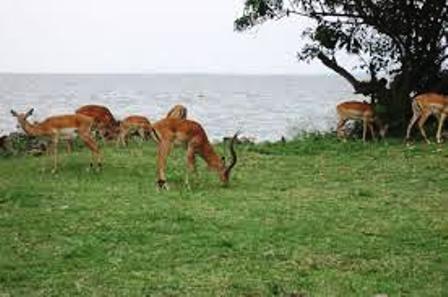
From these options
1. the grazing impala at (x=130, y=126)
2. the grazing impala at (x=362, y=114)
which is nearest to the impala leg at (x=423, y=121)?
the grazing impala at (x=362, y=114)

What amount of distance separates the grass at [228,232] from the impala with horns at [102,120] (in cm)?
333

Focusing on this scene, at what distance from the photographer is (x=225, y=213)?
40.6 feet

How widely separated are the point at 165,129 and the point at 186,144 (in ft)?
1.84

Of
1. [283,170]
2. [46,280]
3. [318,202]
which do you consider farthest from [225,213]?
[283,170]

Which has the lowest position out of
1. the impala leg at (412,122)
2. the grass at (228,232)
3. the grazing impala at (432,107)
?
the grass at (228,232)

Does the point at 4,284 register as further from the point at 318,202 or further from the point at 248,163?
the point at 248,163

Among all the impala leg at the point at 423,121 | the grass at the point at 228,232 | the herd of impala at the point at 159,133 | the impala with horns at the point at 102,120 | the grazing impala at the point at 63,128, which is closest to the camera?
the grass at the point at 228,232

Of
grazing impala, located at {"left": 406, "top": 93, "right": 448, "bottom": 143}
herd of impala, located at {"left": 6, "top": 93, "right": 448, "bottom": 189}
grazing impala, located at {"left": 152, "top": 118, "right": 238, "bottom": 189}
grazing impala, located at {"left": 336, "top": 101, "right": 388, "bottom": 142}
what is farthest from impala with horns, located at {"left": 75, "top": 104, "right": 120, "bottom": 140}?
grazing impala, located at {"left": 406, "top": 93, "right": 448, "bottom": 143}

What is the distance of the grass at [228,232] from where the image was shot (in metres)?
8.72

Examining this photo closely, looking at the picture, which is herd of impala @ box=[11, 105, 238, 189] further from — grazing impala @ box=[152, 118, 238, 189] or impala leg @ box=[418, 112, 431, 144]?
impala leg @ box=[418, 112, 431, 144]

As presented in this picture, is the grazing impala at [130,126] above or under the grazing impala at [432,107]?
under

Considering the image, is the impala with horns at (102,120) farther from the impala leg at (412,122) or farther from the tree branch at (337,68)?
the impala leg at (412,122)

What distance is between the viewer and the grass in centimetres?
872

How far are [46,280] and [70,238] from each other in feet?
6.13
